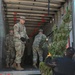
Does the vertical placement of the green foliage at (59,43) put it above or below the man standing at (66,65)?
above

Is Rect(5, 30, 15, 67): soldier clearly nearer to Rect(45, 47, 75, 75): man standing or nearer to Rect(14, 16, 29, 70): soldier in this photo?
Rect(14, 16, 29, 70): soldier

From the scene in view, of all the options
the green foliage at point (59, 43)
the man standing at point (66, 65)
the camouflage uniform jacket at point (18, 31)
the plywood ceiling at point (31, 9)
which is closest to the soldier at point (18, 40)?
the camouflage uniform jacket at point (18, 31)

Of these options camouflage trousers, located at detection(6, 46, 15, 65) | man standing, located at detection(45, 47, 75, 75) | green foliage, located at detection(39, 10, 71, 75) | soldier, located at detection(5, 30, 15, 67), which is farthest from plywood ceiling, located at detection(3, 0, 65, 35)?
man standing, located at detection(45, 47, 75, 75)

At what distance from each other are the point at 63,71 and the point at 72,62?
0.21m

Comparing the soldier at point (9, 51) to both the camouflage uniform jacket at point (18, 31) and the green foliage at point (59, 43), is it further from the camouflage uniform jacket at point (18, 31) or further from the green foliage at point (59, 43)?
the green foliage at point (59, 43)

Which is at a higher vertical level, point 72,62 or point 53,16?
point 53,16

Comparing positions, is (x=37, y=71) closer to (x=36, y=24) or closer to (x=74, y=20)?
(x=74, y=20)

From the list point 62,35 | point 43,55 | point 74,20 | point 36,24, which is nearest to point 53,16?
point 36,24

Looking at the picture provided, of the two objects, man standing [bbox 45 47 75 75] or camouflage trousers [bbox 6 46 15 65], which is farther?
camouflage trousers [bbox 6 46 15 65]

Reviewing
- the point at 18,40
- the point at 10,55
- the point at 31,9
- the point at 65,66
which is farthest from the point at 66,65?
the point at 31,9

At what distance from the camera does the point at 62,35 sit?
5953mm

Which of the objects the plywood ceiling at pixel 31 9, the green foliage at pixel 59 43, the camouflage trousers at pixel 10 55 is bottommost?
the camouflage trousers at pixel 10 55

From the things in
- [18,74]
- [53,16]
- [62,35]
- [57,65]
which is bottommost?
[18,74]

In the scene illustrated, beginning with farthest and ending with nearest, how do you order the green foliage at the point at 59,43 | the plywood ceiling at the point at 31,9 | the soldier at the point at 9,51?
the plywood ceiling at the point at 31,9, the soldier at the point at 9,51, the green foliage at the point at 59,43
